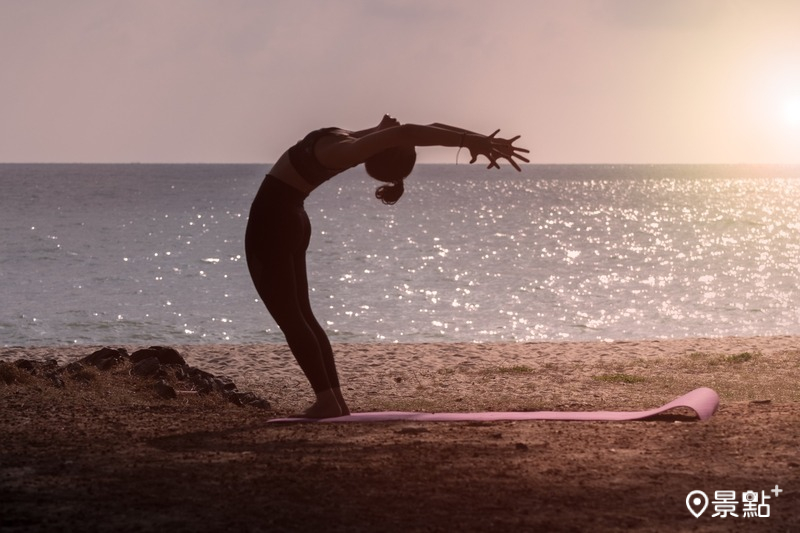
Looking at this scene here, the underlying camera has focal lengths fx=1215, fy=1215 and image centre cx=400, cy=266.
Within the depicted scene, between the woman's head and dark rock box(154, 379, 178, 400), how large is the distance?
11.4ft

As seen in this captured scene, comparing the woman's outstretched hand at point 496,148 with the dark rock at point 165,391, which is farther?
the dark rock at point 165,391

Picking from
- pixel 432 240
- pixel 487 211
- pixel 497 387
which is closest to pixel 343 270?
pixel 432 240

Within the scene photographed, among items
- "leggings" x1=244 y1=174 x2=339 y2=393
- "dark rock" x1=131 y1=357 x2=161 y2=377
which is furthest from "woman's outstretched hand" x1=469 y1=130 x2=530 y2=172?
"dark rock" x1=131 y1=357 x2=161 y2=377

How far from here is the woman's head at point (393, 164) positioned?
7.89 metres

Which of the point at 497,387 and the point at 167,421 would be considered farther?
the point at 497,387

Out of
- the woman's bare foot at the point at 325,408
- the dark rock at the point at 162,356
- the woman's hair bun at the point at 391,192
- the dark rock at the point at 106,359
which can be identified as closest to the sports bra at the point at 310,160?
the woman's hair bun at the point at 391,192

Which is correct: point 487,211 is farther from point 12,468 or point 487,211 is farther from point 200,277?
point 12,468

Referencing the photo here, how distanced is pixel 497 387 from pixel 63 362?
22.3 feet

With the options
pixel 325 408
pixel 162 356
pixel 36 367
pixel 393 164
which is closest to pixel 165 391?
pixel 36 367

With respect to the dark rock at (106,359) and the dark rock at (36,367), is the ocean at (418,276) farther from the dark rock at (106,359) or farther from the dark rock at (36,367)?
the dark rock at (36,367)

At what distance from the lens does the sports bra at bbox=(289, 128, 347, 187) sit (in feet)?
26.3

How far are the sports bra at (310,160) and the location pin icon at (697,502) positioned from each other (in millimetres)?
3141

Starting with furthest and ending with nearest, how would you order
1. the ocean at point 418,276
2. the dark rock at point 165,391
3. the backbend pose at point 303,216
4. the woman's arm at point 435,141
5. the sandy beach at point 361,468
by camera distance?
the ocean at point 418,276
the dark rock at point 165,391
the backbend pose at point 303,216
the woman's arm at point 435,141
the sandy beach at point 361,468

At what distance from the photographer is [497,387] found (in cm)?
1448
